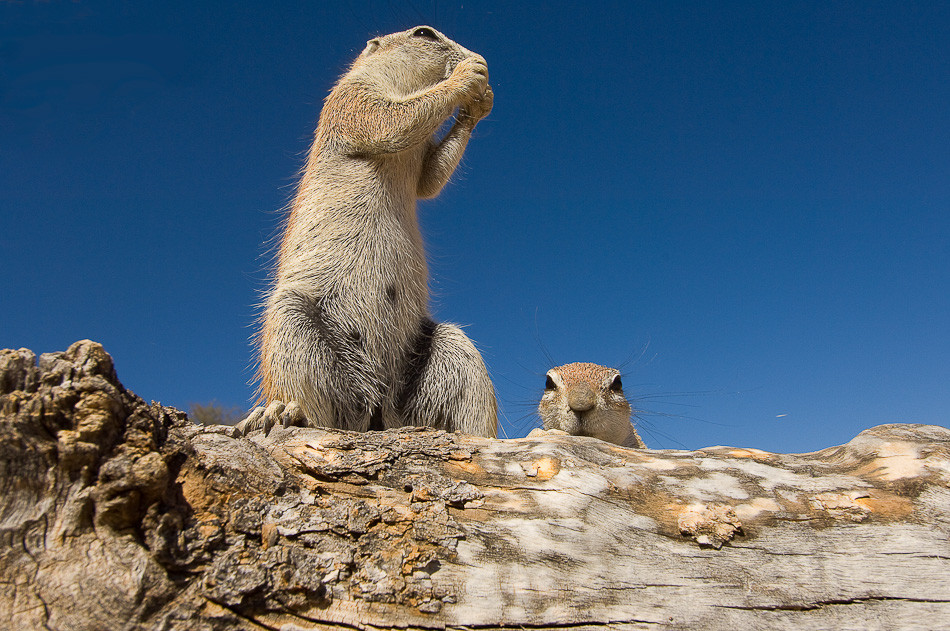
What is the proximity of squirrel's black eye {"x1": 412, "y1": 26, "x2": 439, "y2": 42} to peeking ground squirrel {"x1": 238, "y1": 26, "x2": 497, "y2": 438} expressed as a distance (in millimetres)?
918

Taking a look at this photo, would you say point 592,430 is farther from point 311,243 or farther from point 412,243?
point 311,243

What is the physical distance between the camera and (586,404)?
21.9ft

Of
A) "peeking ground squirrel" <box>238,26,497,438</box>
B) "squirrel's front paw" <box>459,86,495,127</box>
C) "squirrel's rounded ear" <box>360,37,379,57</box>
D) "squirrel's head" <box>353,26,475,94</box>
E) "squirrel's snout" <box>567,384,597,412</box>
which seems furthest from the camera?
"squirrel's rounded ear" <box>360,37,379,57</box>

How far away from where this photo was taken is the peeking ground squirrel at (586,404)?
22.2 feet

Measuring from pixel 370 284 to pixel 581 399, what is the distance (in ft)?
8.47

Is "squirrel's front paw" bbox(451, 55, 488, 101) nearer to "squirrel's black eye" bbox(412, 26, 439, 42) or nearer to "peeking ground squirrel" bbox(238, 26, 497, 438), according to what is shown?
"peeking ground squirrel" bbox(238, 26, 497, 438)

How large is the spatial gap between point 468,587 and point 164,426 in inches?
Result: 67.2

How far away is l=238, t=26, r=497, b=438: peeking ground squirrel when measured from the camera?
5.52m

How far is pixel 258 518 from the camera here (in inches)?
115

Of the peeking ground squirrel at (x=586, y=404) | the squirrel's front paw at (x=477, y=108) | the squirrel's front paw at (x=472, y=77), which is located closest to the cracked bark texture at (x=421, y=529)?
the peeking ground squirrel at (x=586, y=404)

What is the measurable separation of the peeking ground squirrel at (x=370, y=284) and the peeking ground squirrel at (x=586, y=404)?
126 centimetres

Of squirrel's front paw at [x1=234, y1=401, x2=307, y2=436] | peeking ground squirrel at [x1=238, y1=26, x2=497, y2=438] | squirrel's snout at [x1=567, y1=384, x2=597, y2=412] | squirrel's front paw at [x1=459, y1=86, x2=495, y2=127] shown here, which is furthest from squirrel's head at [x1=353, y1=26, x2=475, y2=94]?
squirrel's front paw at [x1=234, y1=401, x2=307, y2=436]

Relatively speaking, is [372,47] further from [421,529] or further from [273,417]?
[421,529]

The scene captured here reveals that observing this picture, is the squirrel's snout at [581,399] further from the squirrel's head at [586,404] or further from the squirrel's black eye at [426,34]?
the squirrel's black eye at [426,34]
